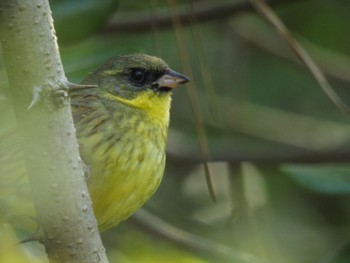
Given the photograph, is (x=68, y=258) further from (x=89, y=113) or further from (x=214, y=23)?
(x=214, y=23)

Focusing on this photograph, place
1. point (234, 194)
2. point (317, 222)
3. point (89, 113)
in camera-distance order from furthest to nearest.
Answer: point (317, 222) → point (234, 194) → point (89, 113)

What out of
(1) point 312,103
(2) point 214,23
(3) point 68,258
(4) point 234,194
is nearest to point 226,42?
(2) point 214,23

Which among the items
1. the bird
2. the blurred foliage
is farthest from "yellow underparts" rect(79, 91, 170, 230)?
the blurred foliage

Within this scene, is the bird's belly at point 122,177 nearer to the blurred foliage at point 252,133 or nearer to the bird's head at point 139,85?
the bird's head at point 139,85

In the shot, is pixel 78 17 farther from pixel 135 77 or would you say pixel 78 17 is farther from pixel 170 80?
pixel 170 80

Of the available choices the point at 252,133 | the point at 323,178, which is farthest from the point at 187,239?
the point at 252,133

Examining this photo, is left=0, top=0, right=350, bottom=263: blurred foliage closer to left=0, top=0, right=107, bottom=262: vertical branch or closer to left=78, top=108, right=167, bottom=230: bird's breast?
left=78, top=108, right=167, bottom=230: bird's breast
